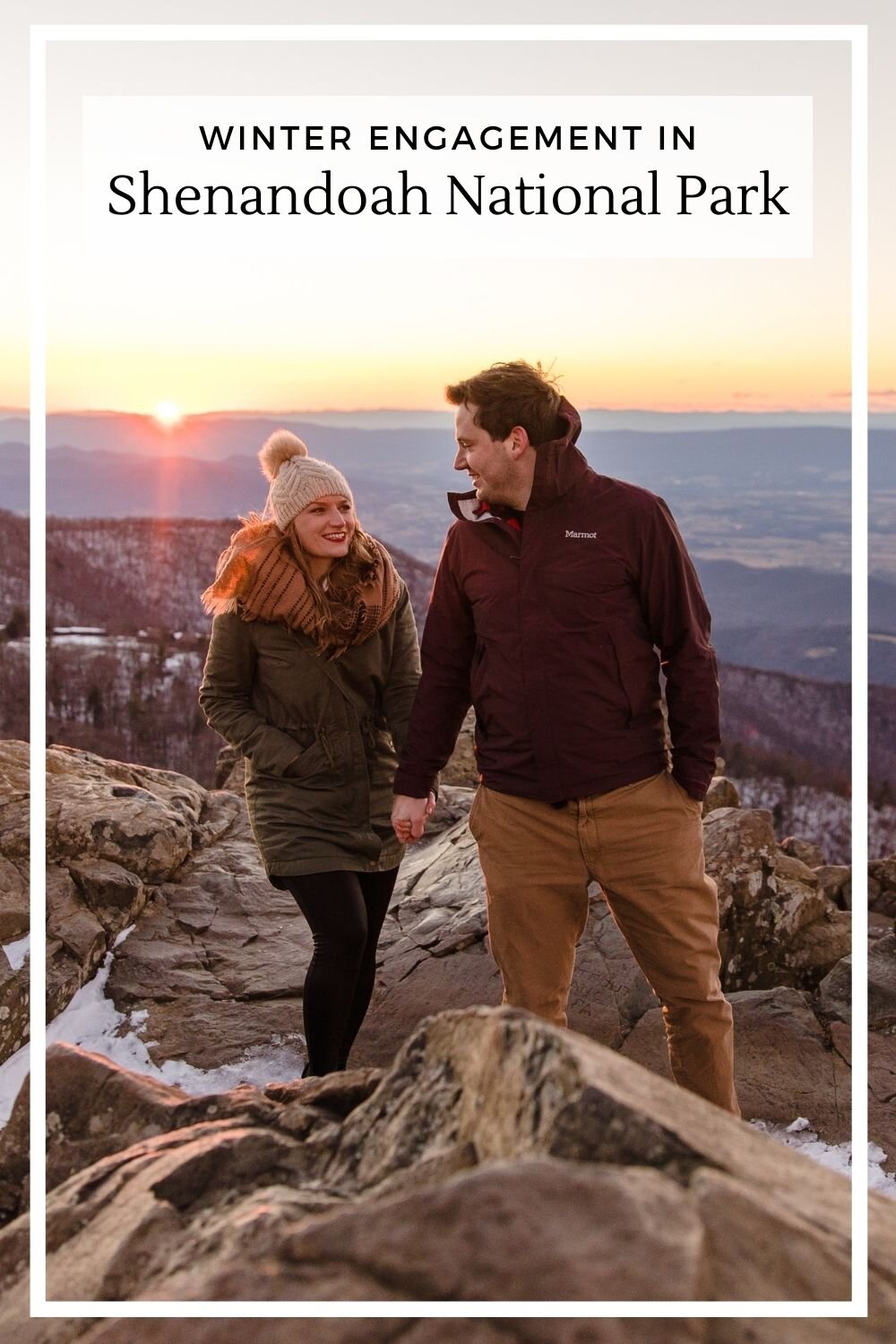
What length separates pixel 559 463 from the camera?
3.67 metres

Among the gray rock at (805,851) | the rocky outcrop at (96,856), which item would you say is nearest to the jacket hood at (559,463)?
the rocky outcrop at (96,856)

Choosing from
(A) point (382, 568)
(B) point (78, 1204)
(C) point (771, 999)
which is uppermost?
(A) point (382, 568)

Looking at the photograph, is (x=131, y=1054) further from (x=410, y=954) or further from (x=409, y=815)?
(x=409, y=815)

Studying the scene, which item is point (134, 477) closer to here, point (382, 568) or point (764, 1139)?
point (382, 568)

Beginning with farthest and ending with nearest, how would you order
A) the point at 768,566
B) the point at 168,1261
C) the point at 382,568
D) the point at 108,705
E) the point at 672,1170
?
1. the point at 108,705
2. the point at 768,566
3. the point at 382,568
4. the point at 168,1261
5. the point at 672,1170

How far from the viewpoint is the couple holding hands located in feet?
12.1

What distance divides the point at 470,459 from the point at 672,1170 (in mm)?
2235

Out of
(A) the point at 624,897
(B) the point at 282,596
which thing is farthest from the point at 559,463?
(A) the point at 624,897

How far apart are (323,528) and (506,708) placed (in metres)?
0.95

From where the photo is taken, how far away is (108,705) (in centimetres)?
1569

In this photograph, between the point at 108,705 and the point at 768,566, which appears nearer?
the point at 768,566

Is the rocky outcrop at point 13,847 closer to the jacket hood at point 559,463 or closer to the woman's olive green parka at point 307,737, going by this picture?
the woman's olive green parka at point 307,737

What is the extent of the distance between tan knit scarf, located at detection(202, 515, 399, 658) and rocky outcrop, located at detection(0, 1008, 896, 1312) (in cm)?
183

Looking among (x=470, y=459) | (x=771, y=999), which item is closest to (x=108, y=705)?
(x=771, y=999)
